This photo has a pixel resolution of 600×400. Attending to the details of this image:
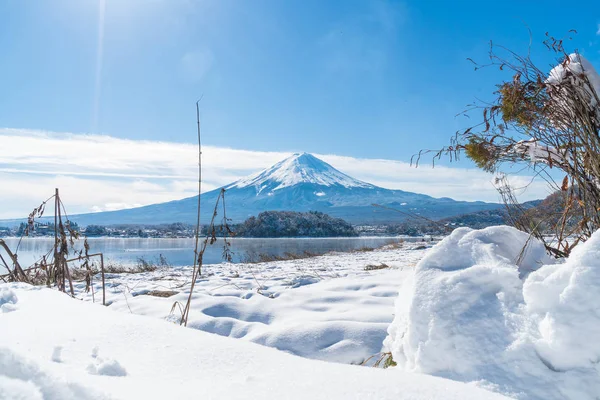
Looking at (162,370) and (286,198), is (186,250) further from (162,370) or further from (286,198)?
(286,198)

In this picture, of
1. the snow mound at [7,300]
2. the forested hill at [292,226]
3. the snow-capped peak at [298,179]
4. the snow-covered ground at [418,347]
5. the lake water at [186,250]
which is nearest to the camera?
the snow-covered ground at [418,347]

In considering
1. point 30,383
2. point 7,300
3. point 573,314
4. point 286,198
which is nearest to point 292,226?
point 7,300

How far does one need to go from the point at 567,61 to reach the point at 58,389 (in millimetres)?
2144

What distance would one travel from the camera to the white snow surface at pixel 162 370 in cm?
78

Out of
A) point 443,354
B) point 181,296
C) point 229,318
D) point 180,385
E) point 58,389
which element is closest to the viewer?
point 58,389

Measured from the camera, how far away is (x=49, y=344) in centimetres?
107

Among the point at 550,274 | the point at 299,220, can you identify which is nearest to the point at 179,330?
the point at 550,274

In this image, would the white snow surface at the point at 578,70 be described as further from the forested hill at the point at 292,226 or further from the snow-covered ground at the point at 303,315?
the forested hill at the point at 292,226

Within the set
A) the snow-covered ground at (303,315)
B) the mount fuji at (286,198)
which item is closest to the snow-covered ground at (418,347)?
the snow-covered ground at (303,315)

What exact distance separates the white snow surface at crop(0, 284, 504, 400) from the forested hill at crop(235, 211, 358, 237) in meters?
45.5

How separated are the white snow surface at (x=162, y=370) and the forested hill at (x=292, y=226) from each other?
45460mm

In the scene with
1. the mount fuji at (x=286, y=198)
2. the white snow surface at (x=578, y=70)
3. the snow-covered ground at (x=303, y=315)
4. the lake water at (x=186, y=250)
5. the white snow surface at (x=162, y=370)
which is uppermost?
the mount fuji at (x=286, y=198)

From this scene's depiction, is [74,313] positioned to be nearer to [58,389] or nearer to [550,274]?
[58,389]

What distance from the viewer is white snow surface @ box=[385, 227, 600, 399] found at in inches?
41.2
